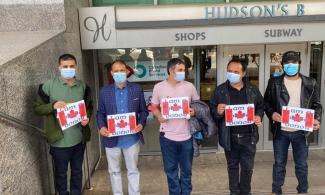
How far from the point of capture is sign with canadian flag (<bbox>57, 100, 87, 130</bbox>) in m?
4.18

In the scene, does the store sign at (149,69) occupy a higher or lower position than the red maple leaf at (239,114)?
higher

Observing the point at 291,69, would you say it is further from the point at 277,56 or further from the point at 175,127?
the point at 277,56

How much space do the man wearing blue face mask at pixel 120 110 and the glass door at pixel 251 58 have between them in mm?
3151

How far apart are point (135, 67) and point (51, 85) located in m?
3.21

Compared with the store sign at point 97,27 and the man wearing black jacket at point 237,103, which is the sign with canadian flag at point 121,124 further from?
the store sign at point 97,27

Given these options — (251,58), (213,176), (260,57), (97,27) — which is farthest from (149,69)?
(213,176)

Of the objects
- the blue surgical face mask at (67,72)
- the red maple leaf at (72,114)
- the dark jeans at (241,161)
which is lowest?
the dark jeans at (241,161)

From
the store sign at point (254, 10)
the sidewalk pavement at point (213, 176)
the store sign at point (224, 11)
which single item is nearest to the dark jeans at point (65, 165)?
the sidewalk pavement at point (213, 176)

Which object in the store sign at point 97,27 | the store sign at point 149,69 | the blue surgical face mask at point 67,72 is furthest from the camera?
the store sign at point 149,69

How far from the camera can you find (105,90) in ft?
14.7

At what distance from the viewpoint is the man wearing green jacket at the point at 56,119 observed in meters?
4.21

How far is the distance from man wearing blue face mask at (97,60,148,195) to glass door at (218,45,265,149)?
315cm

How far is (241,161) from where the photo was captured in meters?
4.71

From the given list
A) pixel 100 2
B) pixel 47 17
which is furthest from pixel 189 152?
pixel 100 2
